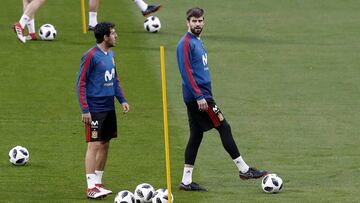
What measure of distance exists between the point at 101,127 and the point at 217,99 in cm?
699

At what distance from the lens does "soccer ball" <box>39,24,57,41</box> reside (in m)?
27.9

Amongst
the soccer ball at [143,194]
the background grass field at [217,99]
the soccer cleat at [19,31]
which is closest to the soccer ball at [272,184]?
the background grass field at [217,99]

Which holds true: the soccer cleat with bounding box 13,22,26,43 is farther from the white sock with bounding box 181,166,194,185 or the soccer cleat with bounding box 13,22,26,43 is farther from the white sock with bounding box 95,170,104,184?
the white sock with bounding box 181,166,194,185

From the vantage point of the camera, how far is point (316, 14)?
31.3 meters

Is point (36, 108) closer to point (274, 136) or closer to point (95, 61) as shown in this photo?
point (274, 136)

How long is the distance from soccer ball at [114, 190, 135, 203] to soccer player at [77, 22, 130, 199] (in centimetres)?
71

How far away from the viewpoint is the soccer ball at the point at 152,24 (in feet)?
94.4

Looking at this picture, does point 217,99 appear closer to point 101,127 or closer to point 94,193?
point 101,127

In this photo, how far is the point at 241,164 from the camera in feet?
55.7

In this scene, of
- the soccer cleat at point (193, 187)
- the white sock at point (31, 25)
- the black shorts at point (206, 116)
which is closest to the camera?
the soccer cleat at point (193, 187)

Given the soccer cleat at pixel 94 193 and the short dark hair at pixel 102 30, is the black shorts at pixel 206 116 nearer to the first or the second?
the short dark hair at pixel 102 30

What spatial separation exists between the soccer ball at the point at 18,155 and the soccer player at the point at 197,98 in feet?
8.83

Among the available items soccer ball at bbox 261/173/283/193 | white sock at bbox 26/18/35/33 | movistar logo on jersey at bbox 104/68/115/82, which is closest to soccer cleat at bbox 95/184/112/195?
movistar logo on jersey at bbox 104/68/115/82

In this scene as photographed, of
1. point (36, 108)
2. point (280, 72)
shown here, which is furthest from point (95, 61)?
point (280, 72)
